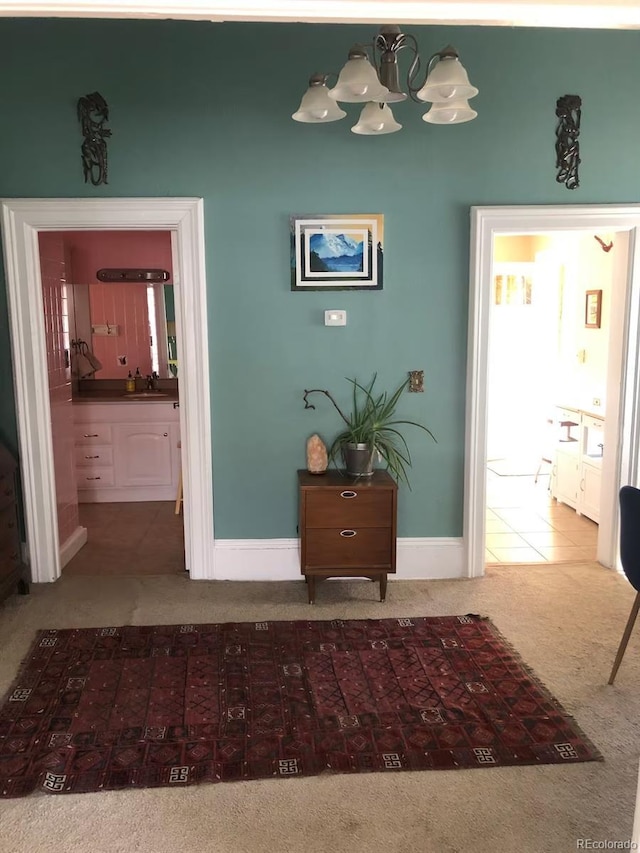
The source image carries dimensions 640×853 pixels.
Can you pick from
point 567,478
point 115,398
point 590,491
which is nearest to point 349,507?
point 590,491

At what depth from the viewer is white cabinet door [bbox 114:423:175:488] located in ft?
19.1

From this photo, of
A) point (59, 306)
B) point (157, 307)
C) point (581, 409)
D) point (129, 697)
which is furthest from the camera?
point (157, 307)

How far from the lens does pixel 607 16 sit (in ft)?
4.26

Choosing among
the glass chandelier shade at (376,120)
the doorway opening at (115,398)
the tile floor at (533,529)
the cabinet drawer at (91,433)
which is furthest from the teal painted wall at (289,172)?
the cabinet drawer at (91,433)

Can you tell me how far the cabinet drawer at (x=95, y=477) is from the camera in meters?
5.86

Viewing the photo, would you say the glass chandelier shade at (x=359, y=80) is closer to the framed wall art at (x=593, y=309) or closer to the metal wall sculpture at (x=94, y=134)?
the metal wall sculpture at (x=94, y=134)

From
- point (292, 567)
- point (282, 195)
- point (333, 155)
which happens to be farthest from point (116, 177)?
point (292, 567)

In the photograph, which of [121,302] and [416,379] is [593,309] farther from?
[121,302]

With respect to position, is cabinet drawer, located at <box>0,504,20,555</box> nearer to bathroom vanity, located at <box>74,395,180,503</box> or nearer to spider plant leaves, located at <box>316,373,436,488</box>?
spider plant leaves, located at <box>316,373,436,488</box>

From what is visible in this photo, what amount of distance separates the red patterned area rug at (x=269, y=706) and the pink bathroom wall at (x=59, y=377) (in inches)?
51.6

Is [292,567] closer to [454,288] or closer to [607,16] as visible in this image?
[454,288]

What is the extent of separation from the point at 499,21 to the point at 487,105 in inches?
108

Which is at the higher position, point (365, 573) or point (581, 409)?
point (581, 409)

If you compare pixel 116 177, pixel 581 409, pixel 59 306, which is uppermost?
pixel 116 177
